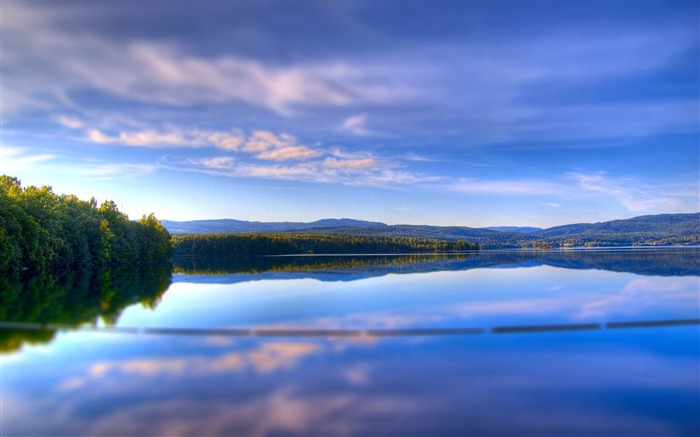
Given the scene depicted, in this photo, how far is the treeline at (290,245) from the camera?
12100 cm

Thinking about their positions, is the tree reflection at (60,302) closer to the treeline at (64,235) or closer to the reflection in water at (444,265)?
the treeline at (64,235)

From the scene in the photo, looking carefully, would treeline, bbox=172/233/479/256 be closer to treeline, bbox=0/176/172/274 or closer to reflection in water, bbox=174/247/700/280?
treeline, bbox=0/176/172/274

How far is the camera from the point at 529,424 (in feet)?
32.0

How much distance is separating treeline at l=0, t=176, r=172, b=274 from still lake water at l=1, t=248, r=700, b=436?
2567 centimetres

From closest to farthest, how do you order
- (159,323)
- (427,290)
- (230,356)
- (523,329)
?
(230,356) → (523,329) → (159,323) → (427,290)

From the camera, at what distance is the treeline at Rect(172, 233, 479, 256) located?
397ft

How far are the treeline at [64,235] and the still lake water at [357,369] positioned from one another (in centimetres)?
2567

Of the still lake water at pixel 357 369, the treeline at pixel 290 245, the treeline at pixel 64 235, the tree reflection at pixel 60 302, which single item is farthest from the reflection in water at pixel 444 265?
the treeline at pixel 290 245

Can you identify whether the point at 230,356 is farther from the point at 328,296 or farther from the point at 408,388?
the point at 328,296

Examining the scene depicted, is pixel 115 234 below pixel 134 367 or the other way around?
the other way around

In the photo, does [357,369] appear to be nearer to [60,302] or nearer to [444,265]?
[60,302]

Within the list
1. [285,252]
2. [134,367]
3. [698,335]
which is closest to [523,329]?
[698,335]

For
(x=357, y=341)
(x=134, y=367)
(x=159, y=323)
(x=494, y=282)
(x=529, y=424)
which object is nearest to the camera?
(x=529, y=424)

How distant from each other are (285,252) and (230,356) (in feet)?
349
